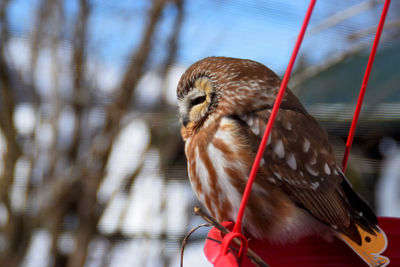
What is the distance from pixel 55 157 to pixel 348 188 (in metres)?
2.69

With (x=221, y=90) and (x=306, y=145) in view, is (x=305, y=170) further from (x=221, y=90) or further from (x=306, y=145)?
(x=221, y=90)

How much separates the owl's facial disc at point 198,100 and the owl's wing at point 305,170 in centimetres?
13

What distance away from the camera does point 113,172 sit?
11.8 ft

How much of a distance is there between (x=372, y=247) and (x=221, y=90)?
586mm

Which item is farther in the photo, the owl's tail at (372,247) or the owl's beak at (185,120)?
the owl's beak at (185,120)

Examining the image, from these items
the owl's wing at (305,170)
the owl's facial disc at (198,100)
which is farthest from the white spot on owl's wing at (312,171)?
the owl's facial disc at (198,100)

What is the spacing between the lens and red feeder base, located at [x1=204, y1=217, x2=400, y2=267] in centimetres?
107

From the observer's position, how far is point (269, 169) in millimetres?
1154

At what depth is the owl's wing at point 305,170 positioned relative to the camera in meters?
1.16

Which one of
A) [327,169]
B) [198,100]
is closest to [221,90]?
[198,100]

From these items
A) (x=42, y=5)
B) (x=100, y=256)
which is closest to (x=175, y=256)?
(x=100, y=256)

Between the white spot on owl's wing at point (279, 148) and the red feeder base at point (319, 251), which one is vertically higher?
the white spot on owl's wing at point (279, 148)

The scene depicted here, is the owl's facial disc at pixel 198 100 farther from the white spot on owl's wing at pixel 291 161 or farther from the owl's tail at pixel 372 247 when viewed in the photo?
the owl's tail at pixel 372 247

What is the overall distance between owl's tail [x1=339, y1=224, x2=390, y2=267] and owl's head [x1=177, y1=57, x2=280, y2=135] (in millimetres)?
441
